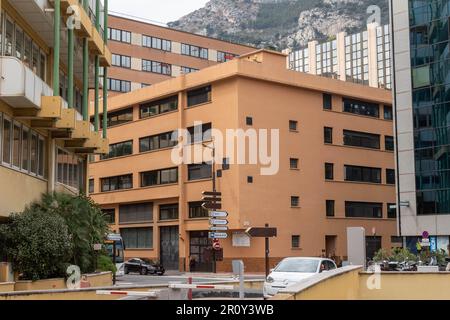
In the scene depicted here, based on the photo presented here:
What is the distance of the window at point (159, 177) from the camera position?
5912 centimetres

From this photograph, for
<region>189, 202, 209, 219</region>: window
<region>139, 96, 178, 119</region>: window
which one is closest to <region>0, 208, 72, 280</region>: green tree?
<region>189, 202, 209, 219</region>: window

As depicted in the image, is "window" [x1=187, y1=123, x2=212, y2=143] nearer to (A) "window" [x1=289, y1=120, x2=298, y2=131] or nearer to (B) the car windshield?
(A) "window" [x1=289, y1=120, x2=298, y2=131]

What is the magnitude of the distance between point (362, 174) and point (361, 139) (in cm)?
316

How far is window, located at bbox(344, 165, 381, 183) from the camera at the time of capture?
61812mm

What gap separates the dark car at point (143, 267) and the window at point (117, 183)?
11.1 meters

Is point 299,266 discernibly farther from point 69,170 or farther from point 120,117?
point 120,117

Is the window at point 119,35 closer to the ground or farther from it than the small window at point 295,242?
farther from it

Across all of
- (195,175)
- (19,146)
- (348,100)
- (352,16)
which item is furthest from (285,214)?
(352,16)

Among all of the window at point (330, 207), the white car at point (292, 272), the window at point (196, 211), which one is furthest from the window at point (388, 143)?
the white car at point (292, 272)

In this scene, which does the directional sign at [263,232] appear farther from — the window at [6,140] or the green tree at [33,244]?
the window at [6,140]

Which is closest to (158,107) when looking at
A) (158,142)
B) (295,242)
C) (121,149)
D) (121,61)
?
(158,142)

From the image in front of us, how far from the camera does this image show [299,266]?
23.3m

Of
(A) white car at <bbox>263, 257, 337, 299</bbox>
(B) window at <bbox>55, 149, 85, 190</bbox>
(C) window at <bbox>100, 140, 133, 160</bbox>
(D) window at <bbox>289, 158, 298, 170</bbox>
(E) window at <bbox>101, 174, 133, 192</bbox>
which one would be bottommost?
(A) white car at <bbox>263, 257, 337, 299</bbox>

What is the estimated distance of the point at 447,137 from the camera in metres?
53.9
